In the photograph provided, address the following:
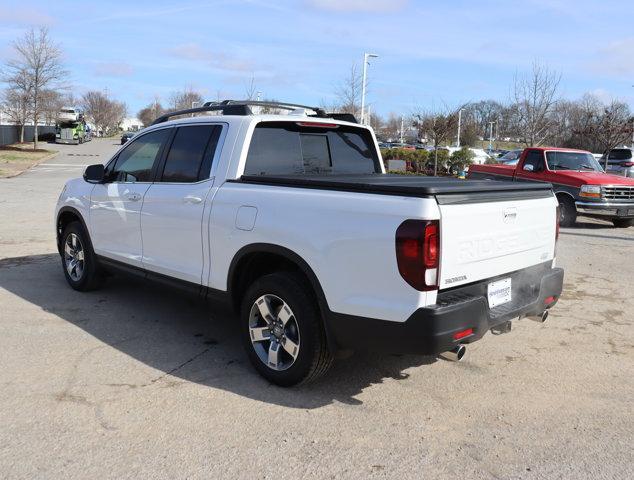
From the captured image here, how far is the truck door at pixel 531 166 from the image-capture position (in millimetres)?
13148

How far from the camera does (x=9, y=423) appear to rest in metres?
3.47

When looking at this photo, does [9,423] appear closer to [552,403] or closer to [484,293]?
[484,293]

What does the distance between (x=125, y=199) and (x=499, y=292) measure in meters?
3.43

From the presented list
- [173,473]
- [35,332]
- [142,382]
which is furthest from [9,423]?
[35,332]

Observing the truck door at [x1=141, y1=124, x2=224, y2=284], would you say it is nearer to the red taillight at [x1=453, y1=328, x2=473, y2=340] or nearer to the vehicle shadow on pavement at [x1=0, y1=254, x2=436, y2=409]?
the vehicle shadow on pavement at [x1=0, y1=254, x2=436, y2=409]

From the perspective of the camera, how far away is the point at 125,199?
542 cm

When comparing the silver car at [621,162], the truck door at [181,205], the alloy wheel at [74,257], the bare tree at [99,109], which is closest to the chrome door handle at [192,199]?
the truck door at [181,205]

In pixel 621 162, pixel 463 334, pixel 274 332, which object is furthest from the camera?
pixel 621 162

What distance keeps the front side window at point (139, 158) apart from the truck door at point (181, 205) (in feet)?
0.67

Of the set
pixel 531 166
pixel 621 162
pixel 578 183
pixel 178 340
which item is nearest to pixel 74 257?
pixel 178 340

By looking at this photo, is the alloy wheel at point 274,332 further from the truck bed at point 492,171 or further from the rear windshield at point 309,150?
the truck bed at point 492,171

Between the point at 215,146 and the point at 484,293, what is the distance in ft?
7.78

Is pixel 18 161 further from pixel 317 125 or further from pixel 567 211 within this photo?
pixel 317 125

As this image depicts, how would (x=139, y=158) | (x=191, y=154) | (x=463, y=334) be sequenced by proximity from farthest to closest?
1. (x=139, y=158)
2. (x=191, y=154)
3. (x=463, y=334)
